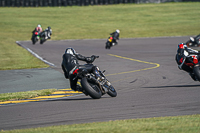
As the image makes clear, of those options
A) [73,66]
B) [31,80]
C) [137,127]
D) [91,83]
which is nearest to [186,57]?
[91,83]

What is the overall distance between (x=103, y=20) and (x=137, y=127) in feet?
143

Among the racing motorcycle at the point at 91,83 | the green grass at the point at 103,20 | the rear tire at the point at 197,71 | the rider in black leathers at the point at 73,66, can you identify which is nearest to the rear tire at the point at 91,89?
the racing motorcycle at the point at 91,83

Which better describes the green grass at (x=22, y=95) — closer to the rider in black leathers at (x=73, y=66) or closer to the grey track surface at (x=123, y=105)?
the grey track surface at (x=123, y=105)

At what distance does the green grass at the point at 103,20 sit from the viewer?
40906 mm

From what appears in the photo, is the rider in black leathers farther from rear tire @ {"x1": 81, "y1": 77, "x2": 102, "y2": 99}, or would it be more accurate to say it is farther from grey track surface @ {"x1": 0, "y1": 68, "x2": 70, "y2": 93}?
grey track surface @ {"x1": 0, "y1": 68, "x2": 70, "y2": 93}

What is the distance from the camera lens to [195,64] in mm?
12156

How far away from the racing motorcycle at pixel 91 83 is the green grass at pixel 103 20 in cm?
2565

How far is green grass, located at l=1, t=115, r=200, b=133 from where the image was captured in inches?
243

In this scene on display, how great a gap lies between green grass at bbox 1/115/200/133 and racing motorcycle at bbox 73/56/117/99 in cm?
285

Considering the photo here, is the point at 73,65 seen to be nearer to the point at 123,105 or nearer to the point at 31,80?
the point at 123,105

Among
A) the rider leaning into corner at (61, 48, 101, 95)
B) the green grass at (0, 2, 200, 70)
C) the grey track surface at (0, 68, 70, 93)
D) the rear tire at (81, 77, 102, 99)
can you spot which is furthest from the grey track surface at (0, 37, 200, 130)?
the green grass at (0, 2, 200, 70)

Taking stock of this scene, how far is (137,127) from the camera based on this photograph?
6.41m

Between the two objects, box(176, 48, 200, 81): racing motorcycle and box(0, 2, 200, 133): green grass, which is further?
box(0, 2, 200, 133): green grass

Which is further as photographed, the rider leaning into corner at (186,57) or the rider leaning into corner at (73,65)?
the rider leaning into corner at (186,57)
